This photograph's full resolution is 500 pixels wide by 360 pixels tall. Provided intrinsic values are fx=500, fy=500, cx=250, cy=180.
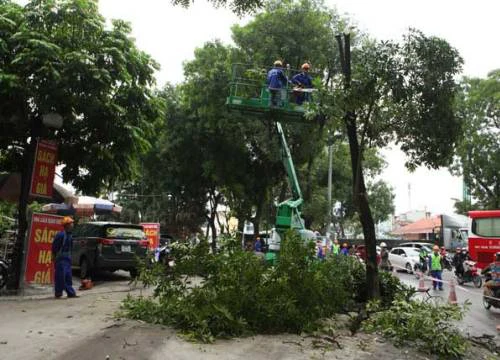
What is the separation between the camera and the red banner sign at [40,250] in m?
11.0

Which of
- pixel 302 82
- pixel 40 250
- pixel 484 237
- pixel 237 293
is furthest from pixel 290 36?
pixel 237 293

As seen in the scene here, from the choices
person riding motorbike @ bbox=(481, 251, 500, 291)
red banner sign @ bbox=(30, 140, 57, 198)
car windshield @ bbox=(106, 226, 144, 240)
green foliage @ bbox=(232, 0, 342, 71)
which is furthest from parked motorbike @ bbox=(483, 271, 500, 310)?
green foliage @ bbox=(232, 0, 342, 71)

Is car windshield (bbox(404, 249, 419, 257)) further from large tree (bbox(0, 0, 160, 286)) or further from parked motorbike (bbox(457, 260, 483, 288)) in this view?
large tree (bbox(0, 0, 160, 286))

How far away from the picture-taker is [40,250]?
1127 cm

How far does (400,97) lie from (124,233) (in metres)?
9.13

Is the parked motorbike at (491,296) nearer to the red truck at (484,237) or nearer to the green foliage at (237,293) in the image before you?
the green foliage at (237,293)

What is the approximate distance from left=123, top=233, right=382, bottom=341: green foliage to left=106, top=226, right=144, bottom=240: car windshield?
22.3 feet

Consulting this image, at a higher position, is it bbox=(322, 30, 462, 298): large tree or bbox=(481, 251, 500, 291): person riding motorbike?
bbox=(322, 30, 462, 298): large tree

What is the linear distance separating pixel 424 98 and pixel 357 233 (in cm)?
6924

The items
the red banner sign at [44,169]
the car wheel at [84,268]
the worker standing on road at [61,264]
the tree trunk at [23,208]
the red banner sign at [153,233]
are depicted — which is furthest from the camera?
the red banner sign at [153,233]

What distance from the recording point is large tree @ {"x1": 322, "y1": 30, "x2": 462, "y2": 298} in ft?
31.0

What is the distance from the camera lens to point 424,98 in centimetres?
973

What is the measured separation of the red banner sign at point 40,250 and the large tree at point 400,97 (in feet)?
22.5

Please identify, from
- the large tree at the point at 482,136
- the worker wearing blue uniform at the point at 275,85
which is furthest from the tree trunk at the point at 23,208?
the large tree at the point at 482,136
